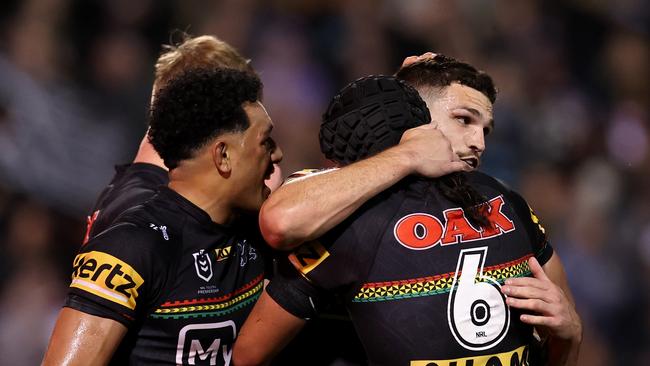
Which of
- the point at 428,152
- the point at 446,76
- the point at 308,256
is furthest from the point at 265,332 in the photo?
the point at 446,76

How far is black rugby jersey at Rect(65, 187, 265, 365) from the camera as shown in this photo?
297 cm

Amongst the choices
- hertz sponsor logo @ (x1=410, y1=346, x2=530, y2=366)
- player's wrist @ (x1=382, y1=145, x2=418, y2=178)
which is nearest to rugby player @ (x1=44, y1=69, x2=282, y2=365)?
player's wrist @ (x1=382, y1=145, x2=418, y2=178)

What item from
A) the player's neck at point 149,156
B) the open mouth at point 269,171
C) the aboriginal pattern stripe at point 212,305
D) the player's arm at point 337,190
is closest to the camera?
the player's arm at point 337,190

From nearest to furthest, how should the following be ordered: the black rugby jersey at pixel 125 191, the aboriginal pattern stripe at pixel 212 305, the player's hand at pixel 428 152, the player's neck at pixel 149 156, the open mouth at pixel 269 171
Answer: the player's hand at pixel 428 152, the aboriginal pattern stripe at pixel 212 305, the open mouth at pixel 269 171, the black rugby jersey at pixel 125 191, the player's neck at pixel 149 156

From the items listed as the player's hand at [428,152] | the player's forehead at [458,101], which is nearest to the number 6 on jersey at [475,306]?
→ the player's hand at [428,152]

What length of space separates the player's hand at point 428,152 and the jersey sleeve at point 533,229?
0.31 m

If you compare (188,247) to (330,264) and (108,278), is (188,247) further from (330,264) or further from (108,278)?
(330,264)

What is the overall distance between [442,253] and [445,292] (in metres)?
A: 0.12

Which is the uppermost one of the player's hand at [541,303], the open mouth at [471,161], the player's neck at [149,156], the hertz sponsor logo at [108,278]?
the player's neck at [149,156]

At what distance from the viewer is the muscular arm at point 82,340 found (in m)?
2.85

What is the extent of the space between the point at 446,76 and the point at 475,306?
2.88ft

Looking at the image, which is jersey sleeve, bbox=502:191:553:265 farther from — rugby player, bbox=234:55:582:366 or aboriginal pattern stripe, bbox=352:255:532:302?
aboriginal pattern stripe, bbox=352:255:532:302

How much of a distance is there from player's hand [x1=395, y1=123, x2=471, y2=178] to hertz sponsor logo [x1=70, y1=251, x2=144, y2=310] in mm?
955

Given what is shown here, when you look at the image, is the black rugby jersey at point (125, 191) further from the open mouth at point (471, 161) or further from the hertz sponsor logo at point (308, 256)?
the open mouth at point (471, 161)
